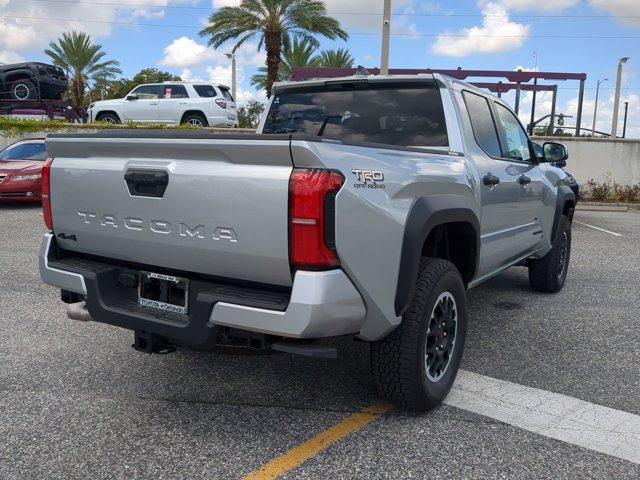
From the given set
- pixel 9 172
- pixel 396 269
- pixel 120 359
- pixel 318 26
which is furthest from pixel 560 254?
pixel 318 26

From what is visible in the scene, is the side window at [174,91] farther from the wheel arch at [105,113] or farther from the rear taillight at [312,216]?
the rear taillight at [312,216]

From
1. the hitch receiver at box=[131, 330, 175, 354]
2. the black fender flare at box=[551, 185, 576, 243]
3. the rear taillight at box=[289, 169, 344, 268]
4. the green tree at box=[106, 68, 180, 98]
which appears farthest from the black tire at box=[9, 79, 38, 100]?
the green tree at box=[106, 68, 180, 98]

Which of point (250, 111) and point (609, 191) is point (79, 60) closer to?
point (250, 111)

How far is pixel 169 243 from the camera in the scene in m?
2.77

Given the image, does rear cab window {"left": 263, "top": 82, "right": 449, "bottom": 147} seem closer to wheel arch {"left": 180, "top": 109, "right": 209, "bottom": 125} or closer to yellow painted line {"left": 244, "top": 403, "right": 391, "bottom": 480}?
yellow painted line {"left": 244, "top": 403, "right": 391, "bottom": 480}

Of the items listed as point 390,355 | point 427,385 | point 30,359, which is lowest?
point 30,359

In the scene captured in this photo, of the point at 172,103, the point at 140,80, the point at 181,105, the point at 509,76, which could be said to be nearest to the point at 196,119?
the point at 181,105

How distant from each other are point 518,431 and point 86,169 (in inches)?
104

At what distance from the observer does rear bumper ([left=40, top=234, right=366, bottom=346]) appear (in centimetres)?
243

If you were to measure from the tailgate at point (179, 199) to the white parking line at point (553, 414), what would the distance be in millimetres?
1549

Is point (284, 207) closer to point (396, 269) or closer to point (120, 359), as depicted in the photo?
point (396, 269)

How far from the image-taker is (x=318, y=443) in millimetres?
2877

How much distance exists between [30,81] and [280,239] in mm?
19309

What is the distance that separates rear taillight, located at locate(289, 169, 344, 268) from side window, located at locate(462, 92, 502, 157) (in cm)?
201
